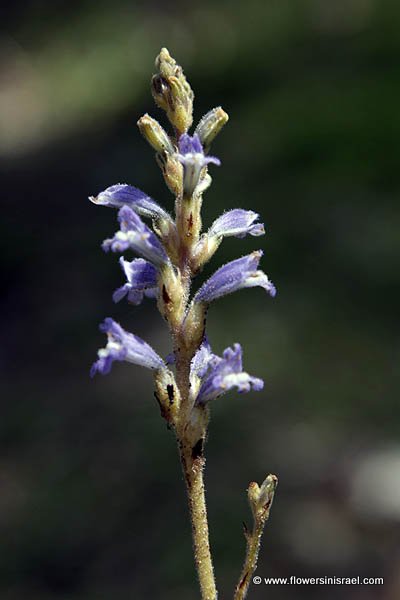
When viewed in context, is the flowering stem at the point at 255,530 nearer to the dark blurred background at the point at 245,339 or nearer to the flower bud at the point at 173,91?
the flower bud at the point at 173,91

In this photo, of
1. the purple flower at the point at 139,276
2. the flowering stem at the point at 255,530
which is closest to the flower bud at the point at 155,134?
the purple flower at the point at 139,276

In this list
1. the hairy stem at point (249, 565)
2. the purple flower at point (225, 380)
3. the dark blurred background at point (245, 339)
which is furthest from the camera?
the dark blurred background at point (245, 339)

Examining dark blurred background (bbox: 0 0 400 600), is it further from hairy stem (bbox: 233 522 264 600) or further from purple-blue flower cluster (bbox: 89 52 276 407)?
purple-blue flower cluster (bbox: 89 52 276 407)

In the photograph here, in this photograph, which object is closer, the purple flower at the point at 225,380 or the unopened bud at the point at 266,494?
the purple flower at the point at 225,380

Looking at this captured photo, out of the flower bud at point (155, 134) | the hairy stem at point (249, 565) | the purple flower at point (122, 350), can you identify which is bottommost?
the hairy stem at point (249, 565)

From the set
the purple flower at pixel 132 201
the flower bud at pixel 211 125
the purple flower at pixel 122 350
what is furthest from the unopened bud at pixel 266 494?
the flower bud at pixel 211 125

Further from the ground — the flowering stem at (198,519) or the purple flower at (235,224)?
the purple flower at (235,224)

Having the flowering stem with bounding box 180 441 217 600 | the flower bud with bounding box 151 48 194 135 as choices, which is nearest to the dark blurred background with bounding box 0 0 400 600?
the flowering stem with bounding box 180 441 217 600

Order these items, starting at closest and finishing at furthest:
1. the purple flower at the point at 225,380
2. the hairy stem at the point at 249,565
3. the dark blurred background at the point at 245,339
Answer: the purple flower at the point at 225,380 < the hairy stem at the point at 249,565 < the dark blurred background at the point at 245,339
